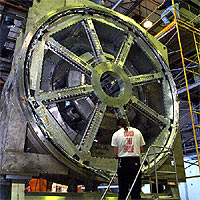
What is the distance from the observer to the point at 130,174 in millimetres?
3279

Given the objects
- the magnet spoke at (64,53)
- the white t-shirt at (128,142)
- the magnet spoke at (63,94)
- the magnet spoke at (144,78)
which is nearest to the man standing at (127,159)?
the white t-shirt at (128,142)

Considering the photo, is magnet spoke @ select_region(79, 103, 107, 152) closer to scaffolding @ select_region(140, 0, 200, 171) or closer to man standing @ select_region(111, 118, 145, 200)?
man standing @ select_region(111, 118, 145, 200)

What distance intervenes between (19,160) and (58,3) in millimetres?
3099

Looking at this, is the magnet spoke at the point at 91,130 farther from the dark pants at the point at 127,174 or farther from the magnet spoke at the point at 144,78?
the magnet spoke at the point at 144,78

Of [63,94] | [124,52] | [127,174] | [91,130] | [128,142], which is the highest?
[124,52]

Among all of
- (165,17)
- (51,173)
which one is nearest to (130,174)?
(51,173)

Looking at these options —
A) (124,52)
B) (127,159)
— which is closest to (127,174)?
(127,159)

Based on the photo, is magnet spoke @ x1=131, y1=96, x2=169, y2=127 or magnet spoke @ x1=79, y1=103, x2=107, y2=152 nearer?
magnet spoke @ x1=79, y1=103, x2=107, y2=152

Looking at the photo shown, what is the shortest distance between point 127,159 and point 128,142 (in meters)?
0.23

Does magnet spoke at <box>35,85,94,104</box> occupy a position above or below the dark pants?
above

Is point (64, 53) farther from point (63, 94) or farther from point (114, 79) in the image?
point (114, 79)

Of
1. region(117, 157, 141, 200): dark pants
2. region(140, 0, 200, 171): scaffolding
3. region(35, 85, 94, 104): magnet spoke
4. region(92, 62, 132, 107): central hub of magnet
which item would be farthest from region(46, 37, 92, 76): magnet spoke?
region(140, 0, 200, 171): scaffolding

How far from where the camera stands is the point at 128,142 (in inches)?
134

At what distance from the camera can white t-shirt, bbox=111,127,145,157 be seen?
3.35 metres
